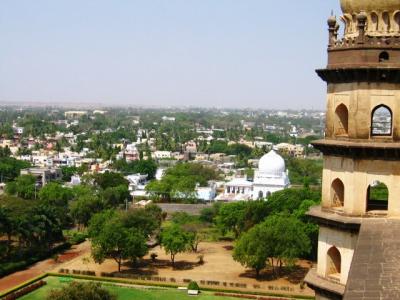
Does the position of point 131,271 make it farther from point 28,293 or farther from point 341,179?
point 341,179

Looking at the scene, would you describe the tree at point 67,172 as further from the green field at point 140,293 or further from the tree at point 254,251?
the tree at point 254,251

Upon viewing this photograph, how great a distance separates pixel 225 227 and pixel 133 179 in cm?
4421

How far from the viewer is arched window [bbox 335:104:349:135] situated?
1504cm

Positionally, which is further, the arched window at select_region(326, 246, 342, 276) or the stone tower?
the arched window at select_region(326, 246, 342, 276)

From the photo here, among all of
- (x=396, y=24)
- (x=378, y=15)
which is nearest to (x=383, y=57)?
(x=396, y=24)

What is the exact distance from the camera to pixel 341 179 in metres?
14.9

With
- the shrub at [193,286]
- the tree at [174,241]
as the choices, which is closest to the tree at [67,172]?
the tree at [174,241]

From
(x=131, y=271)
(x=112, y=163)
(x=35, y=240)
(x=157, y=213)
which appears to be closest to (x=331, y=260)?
(x=131, y=271)

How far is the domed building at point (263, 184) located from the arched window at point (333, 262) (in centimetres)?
7463

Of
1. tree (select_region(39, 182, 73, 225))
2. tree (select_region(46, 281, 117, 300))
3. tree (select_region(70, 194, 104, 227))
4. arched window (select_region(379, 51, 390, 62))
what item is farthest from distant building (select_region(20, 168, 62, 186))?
arched window (select_region(379, 51, 390, 62))

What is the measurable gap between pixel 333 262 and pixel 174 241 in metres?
41.1

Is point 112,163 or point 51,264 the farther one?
point 112,163

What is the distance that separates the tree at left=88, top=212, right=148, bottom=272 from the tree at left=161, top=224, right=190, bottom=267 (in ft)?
6.89

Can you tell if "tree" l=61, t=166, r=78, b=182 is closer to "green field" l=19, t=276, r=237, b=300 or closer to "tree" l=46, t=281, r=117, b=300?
"green field" l=19, t=276, r=237, b=300
